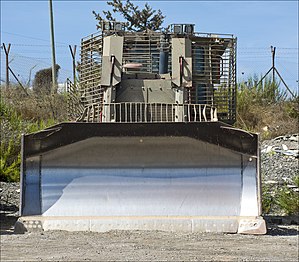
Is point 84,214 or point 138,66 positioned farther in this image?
point 138,66

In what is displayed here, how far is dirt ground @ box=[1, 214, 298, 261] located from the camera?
6.26 m

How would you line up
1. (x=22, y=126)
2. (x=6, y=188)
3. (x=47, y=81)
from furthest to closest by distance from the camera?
(x=47, y=81)
(x=22, y=126)
(x=6, y=188)

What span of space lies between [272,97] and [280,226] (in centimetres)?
1228

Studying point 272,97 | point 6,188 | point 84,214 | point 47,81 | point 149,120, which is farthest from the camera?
point 47,81

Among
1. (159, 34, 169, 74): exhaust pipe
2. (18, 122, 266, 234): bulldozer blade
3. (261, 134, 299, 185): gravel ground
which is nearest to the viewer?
(18, 122, 266, 234): bulldozer blade

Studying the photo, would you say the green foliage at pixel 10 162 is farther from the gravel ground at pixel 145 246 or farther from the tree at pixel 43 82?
the tree at pixel 43 82

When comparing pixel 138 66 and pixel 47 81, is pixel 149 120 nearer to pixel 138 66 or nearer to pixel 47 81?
pixel 138 66

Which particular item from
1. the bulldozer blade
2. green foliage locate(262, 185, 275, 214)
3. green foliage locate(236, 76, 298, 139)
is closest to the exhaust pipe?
the bulldozer blade

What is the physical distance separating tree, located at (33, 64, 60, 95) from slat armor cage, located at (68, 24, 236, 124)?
11.2m

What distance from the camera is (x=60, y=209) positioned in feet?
27.3

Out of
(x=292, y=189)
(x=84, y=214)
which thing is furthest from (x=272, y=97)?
(x=84, y=214)

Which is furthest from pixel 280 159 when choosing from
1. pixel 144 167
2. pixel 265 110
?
pixel 144 167

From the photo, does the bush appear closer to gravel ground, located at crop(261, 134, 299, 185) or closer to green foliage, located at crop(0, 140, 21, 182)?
green foliage, located at crop(0, 140, 21, 182)

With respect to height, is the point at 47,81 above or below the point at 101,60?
above
